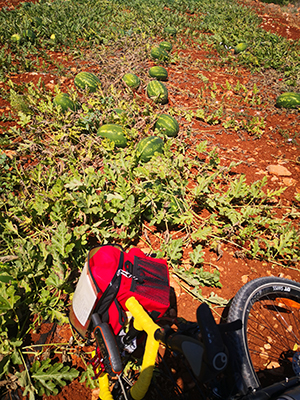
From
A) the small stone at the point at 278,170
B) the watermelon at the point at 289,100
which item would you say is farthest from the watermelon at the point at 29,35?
the small stone at the point at 278,170

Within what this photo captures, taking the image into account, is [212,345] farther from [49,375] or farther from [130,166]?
[130,166]

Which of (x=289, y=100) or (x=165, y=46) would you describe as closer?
(x=289, y=100)

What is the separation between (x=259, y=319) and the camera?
7.16ft

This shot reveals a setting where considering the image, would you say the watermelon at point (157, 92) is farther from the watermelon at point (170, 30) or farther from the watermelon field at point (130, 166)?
the watermelon at point (170, 30)

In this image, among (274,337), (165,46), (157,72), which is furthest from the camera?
(165,46)

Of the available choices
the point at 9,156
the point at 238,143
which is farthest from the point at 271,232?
the point at 9,156

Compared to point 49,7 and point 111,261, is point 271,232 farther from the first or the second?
point 49,7

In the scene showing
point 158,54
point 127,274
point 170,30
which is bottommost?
point 127,274

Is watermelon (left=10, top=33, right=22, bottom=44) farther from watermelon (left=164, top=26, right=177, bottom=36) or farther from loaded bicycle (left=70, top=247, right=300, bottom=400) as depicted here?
loaded bicycle (left=70, top=247, right=300, bottom=400)

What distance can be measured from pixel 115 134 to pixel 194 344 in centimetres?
287

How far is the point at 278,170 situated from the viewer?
11.6ft

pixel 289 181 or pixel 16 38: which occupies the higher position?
pixel 289 181

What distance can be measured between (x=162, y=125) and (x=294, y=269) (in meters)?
2.49

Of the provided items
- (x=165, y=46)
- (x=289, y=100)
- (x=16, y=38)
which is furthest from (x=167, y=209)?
(x=16, y=38)
